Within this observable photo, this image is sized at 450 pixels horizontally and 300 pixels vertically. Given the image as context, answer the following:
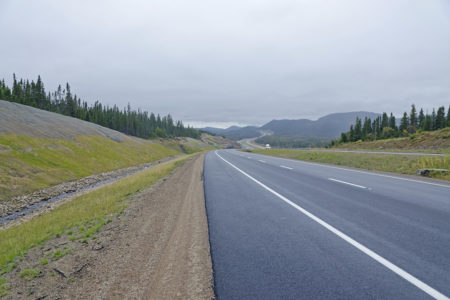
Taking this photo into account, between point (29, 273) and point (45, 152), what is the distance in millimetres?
29640

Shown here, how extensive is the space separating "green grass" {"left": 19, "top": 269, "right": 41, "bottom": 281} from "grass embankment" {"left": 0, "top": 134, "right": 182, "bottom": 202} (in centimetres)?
1485

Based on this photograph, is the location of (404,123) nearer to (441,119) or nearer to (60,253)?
(441,119)

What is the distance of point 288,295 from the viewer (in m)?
2.73

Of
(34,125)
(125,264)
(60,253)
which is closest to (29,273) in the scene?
(60,253)

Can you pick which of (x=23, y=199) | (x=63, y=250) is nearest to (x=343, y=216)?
(x=63, y=250)

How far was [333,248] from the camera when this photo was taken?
12.9ft

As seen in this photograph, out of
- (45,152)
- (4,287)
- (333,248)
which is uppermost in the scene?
(45,152)

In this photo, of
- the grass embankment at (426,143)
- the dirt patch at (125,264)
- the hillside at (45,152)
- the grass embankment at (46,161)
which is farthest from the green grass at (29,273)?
the grass embankment at (426,143)

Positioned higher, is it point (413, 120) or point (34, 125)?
point (413, 120)

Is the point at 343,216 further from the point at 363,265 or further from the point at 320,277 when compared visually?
the point at 320,277

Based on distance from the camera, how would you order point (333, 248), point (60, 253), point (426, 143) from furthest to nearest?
point (426, 143), point (60, 253), point (333, 248)

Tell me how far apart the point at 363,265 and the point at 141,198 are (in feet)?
30.1

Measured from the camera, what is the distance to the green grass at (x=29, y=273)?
4029 millimetres

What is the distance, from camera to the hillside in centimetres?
1877
